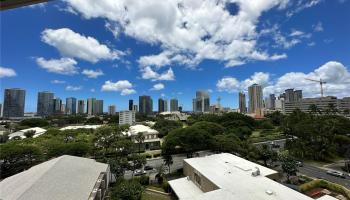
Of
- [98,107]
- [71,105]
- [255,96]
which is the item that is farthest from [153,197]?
[71,105]

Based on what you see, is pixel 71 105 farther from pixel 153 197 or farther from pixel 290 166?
pixel 290 166

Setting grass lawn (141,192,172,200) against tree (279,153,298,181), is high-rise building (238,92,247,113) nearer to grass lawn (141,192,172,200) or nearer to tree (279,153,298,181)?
tree (279,153,298,181)

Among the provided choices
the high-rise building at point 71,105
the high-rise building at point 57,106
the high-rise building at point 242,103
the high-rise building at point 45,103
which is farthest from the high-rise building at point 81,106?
the high-rise building at point 242,103

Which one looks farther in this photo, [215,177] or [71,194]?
[215,177]

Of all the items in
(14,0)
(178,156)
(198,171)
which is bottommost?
(178,156)

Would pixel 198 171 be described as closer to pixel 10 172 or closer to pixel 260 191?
pixel 260 191

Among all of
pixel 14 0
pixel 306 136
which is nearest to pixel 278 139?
pixel 306 136
